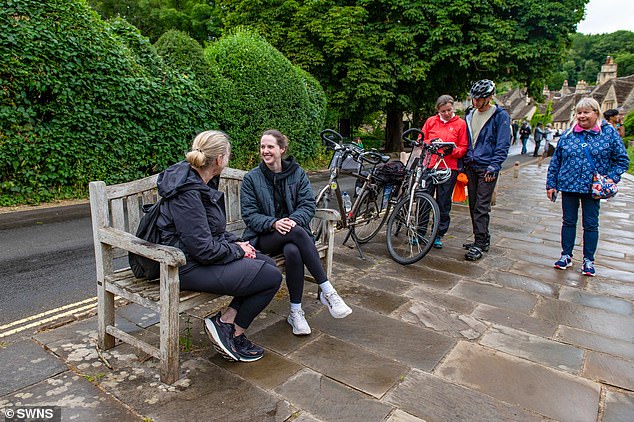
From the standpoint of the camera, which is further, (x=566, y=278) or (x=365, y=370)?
(x=566, y=278)

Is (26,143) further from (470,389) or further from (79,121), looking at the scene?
(470,389)

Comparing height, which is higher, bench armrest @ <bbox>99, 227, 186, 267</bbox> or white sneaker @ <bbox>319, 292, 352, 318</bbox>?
bench armrest @ <bbox>99, 227, 186, 267</bbox>

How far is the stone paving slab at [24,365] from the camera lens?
2.67m

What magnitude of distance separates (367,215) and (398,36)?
14964 millimetres

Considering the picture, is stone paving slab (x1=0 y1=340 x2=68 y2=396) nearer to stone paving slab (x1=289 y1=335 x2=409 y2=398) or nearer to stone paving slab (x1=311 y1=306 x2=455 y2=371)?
stone paving slab (x1=289 y1=335 x2=409 y2=398)

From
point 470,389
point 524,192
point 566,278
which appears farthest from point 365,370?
point 524,192

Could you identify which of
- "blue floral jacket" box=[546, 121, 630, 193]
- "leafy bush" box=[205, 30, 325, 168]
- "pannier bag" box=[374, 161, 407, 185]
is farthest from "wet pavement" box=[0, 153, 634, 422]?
"leafy bush" box=[205, 30, 325, 168]

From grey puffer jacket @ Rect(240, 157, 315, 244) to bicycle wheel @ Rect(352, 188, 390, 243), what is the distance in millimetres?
1739

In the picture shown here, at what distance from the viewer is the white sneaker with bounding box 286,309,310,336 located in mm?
3360

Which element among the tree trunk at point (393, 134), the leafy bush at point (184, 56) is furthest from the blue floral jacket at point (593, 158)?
the tree trunk at point (393, 134)

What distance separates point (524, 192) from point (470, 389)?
10438 mm

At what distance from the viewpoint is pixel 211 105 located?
1159 centimetres

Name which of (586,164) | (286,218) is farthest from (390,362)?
(586,164)

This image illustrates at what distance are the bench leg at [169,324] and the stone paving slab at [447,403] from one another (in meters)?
1.28
